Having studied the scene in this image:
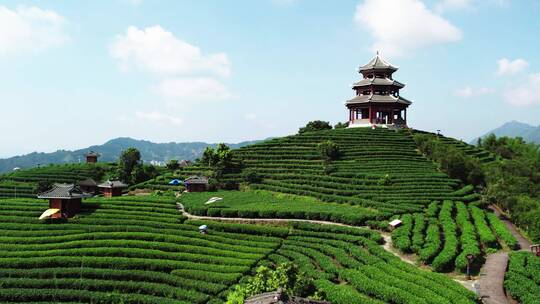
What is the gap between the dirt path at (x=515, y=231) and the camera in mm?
36094

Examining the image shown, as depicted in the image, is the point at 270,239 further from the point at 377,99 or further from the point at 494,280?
the point at 377,99

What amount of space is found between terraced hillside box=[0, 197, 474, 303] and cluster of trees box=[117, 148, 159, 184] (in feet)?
91.6

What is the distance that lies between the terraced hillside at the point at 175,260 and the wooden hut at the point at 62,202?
1159mm

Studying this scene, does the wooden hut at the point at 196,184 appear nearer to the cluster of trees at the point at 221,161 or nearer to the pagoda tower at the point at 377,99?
the cluster of trees at the point at 221,161

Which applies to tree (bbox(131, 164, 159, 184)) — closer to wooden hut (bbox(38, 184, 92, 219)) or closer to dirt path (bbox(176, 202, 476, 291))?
dirt path (bbox(176, 202, 476, 291))

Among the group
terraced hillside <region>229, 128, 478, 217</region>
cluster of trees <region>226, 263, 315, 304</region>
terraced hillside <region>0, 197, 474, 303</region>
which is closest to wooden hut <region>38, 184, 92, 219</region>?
terraced hillside <region>0, 197, 474, 303</region>

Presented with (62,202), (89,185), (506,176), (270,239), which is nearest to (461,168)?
(506,176)

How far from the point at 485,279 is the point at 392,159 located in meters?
36.6

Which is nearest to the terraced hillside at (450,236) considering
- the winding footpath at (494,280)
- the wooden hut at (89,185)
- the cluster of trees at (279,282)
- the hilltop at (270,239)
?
the hilltop at (270,239)

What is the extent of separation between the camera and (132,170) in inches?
2923

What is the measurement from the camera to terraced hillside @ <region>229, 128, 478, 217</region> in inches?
1903

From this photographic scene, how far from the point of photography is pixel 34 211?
142 ft

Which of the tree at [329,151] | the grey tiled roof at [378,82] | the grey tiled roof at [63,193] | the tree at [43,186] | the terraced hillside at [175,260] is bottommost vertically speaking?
the terraced hillside at [175,260]

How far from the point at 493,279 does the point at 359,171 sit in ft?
102
